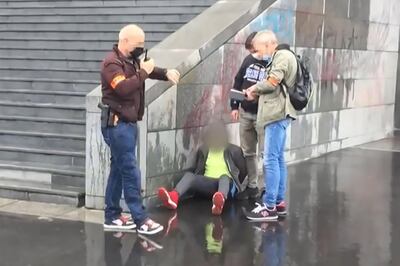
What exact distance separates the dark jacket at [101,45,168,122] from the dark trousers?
4.43 feet

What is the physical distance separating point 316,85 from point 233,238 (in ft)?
15.5

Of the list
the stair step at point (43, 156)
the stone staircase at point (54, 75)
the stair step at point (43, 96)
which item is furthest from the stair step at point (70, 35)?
the stair step at point (43, 156)

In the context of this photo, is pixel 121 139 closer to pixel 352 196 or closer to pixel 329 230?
pixel 329 230

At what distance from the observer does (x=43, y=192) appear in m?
6.87

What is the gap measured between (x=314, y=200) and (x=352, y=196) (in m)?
0.53

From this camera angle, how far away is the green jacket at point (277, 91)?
19.8 feet

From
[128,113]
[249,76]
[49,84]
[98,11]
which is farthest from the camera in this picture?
[98,11]

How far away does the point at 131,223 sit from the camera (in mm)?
5969

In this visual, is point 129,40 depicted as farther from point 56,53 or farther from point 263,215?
point 56,53

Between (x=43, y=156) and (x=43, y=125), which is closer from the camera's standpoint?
(x=43, y=156)

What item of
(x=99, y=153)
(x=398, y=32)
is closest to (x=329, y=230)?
(x=99, y=153)

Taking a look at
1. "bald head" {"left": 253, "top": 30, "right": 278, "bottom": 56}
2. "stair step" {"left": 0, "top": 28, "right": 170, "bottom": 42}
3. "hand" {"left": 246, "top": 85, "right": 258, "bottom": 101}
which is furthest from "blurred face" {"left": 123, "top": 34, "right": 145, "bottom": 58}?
"stair step" {"left": 0, "top": 28, "right": 170, "bottom": 42}

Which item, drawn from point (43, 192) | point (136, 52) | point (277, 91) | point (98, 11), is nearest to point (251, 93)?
point (277, 91)

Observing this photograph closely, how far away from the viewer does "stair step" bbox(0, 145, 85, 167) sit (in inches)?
293
